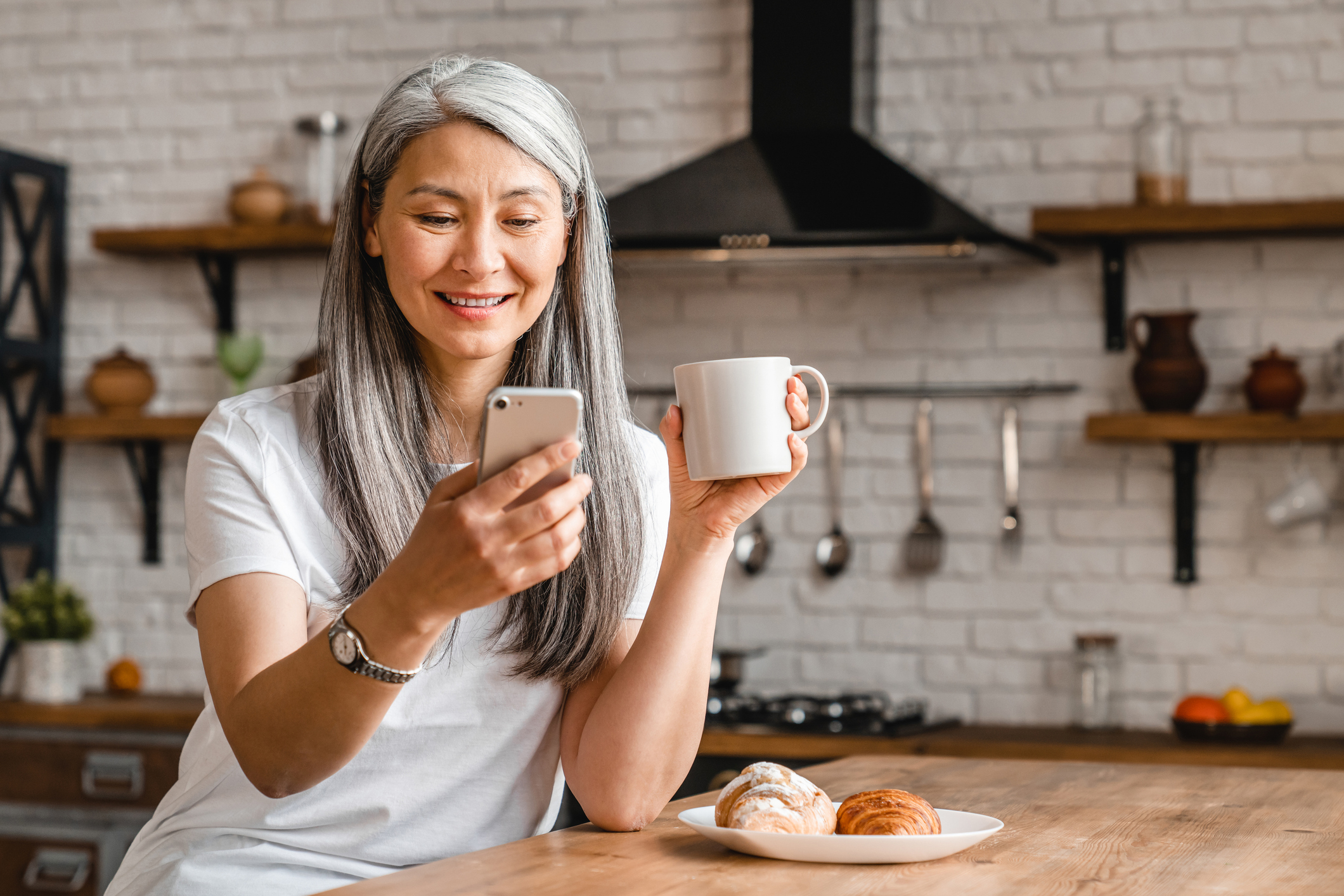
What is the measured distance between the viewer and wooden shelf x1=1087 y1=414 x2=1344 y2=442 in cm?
279

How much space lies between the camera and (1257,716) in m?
2.69

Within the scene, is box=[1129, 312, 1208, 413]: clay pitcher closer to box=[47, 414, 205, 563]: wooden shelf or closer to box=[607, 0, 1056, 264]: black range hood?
box=[607, 0, 1056, 264]: black range hood

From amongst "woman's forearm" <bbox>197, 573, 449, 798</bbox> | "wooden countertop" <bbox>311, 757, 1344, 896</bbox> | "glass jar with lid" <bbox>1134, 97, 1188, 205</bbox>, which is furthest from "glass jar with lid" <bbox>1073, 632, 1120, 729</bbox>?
"woman's forearm" <bbox>197, 573, 449, 798</bbox>

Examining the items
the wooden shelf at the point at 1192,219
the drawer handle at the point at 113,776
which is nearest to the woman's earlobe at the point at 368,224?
the wooden shelf at the point at 1192,219

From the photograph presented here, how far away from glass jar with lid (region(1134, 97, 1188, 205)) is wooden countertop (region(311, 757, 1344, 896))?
1.81 meters

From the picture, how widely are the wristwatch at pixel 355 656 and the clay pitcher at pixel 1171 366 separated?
228cm

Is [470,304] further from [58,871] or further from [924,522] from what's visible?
[58,871]

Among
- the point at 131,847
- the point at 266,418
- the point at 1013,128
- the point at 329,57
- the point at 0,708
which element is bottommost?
the point at 0,708

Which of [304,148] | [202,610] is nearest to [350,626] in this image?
[202,610]

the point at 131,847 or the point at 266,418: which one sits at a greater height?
the point at 266,418

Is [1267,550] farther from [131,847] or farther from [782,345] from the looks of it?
[131,847]

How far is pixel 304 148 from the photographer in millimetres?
3512

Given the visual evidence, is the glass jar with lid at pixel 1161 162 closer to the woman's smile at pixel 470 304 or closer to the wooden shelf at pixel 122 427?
the woman's smile at pixel 470 304

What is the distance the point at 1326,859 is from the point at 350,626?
723 millimetres
